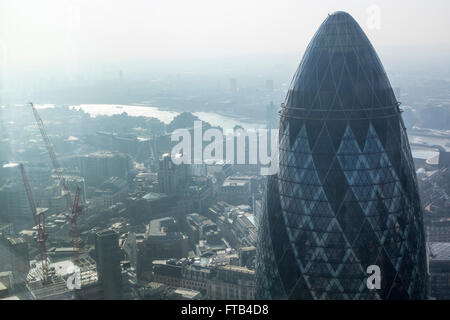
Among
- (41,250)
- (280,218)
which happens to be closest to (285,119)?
(280,218)

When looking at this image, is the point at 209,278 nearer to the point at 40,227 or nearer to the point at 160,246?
the point at 160,246

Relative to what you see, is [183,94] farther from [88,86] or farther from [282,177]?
[282,177]

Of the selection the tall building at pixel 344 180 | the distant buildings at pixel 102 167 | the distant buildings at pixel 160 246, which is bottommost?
the distant buildings at pixel 160 246

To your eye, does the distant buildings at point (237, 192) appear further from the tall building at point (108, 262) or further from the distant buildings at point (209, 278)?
the tall building at point (108, 262)

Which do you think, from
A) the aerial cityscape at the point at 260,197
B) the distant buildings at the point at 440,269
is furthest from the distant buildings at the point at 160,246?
the distant buildings at the point at 440,269

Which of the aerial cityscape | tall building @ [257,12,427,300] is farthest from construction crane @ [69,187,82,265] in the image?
tall building @ [257,12,427,300]

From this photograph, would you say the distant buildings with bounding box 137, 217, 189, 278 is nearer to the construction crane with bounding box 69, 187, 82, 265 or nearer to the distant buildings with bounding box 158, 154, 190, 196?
the construction crane with bounding box 69, 187, 82, 265
